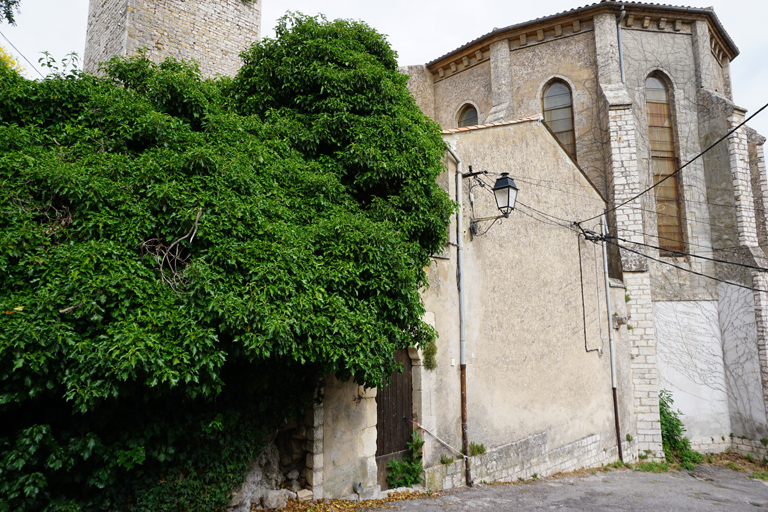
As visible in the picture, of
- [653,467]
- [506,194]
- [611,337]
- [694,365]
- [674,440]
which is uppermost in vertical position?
[506,194]

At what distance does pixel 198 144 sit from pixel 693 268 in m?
14.6

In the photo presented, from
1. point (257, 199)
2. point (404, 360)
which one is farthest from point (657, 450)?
point (257, 199)

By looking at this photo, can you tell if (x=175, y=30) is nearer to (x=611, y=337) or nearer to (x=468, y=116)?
(x=468, y=116)

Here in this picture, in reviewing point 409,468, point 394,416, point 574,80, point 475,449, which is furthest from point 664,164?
point 409,468

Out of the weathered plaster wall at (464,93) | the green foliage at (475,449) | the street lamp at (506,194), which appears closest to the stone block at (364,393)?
the green foliage at (475,449)

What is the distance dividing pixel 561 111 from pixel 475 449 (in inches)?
441

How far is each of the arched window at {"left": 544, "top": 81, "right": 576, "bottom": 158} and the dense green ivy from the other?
1018 centimetres

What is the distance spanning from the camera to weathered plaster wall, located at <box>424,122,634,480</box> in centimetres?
789

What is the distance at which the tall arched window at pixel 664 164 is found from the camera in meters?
14.9

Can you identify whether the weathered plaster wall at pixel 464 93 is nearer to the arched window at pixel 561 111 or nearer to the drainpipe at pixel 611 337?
the arched window at pixel 561 111

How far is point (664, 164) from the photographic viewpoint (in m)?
15.2

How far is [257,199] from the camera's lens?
16.3 ft

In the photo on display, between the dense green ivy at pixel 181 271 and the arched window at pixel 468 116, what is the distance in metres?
10.7

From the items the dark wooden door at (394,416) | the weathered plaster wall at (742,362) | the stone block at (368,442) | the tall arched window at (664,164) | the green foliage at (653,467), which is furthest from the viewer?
the tall arched window at (664,164)
